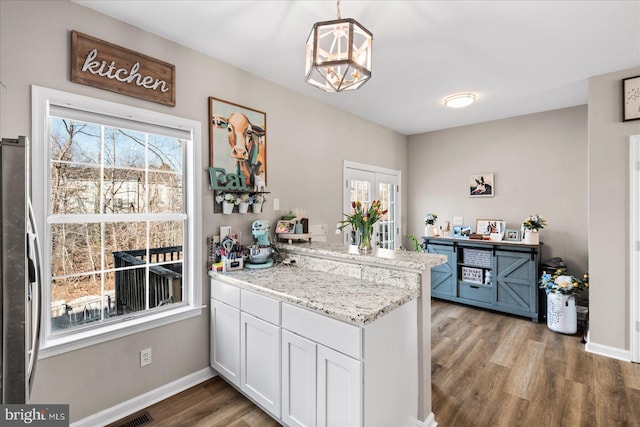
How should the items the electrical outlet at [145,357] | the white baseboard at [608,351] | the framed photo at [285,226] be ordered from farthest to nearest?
the framed photo at [285,226]
the white baseboard at [608,351]
the electrical outlet at [145,357]

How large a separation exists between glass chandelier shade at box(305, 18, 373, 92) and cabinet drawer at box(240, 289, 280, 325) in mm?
1355

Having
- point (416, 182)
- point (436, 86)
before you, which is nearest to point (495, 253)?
point (416, 182)

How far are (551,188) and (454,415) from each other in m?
3.31

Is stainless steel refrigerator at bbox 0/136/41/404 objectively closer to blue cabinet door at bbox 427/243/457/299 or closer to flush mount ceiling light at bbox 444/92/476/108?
flush mount ceiling light at bbox 444/92/476/108

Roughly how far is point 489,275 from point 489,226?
0.73 meters

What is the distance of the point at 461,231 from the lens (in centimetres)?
435

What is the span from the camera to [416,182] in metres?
5.08

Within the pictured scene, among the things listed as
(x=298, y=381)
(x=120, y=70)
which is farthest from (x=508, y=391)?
(x=120, y=70)

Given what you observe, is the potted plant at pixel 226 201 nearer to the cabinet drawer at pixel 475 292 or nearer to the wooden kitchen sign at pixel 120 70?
the wooden kitchen sign at pixel 120 70

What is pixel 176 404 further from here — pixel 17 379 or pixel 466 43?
pixel 466 43

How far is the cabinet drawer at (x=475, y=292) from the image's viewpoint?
388 centimetres

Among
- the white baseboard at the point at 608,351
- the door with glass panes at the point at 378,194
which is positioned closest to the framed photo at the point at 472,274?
the door with glass panes at the point at 378,194

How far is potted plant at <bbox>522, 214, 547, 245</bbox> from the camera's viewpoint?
364 cm

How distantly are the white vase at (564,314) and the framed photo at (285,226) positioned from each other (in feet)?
9.89
